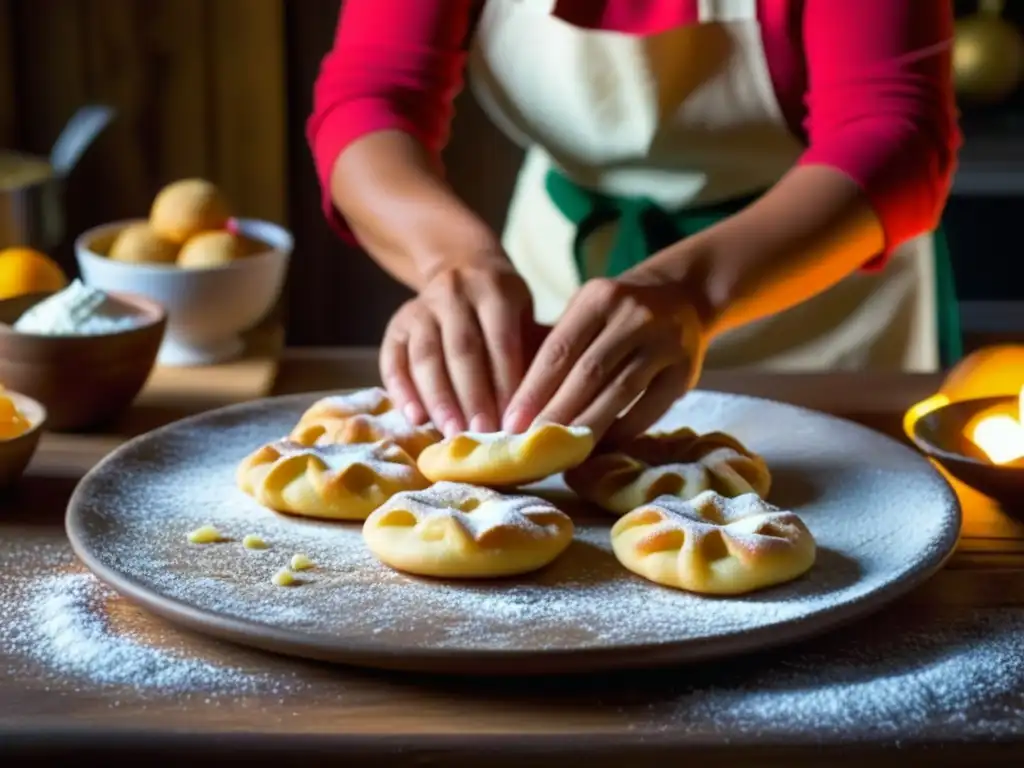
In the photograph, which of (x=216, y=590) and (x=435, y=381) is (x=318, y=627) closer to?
(x=216, y=590)

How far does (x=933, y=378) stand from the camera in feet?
4.69

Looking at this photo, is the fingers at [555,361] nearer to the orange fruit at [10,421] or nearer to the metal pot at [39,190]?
the orange fruit at [10,421]

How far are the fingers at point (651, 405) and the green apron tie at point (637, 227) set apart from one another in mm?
440

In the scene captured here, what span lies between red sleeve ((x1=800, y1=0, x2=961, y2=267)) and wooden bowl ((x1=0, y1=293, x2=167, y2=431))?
2.18 feet

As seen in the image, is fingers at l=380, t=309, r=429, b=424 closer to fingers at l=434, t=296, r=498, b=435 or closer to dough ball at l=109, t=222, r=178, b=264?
fingers at l=434, t=296, r=498, b=435

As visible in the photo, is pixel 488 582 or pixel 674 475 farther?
pixel 674 475

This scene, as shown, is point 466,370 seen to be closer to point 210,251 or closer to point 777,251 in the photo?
point 777,251

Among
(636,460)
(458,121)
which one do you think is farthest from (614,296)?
(458,121)

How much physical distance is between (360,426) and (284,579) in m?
0.25

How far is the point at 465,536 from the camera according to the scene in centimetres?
90

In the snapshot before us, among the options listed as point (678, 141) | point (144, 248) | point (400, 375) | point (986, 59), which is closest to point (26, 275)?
point (144, 248)

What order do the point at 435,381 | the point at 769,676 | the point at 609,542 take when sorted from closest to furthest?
the point at 769,676, the point at 609,542, the point at 435,381

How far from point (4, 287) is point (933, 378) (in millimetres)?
960

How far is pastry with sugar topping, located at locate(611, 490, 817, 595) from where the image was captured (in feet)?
2.90
